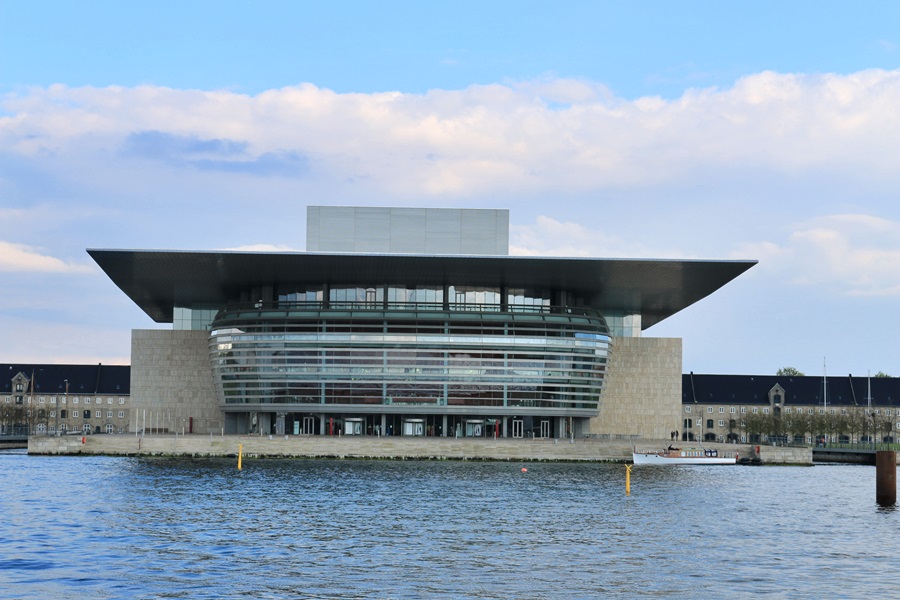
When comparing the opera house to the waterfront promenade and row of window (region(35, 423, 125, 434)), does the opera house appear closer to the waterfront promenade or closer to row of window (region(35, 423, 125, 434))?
the waterfront promenade

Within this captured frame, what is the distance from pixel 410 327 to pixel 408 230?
8.90 metres

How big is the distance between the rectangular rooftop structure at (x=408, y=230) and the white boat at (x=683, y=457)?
21.6m

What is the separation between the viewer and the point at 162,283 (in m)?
Answer: 100

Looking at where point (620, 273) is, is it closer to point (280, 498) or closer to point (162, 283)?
point (162, 283)

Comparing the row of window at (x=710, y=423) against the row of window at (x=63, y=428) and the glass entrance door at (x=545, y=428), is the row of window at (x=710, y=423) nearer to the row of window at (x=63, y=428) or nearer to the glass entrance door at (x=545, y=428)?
the glass entrance door at (x=545, y=428)

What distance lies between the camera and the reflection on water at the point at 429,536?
105 feet

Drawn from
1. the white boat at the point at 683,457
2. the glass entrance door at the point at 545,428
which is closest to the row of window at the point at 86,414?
the glass entrance door at the point at 545,428

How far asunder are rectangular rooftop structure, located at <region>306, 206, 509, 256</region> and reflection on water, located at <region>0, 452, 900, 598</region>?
104ft

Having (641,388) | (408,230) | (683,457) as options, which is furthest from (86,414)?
(683,457)

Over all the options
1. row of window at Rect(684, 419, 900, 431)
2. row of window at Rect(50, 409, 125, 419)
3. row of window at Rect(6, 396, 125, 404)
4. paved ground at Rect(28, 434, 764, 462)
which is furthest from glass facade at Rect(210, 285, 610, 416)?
row of window at Rect(6, 396, 125, 404)

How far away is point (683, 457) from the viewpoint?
92.1 metres

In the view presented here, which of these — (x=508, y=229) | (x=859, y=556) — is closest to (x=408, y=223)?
(x=508, y=229)

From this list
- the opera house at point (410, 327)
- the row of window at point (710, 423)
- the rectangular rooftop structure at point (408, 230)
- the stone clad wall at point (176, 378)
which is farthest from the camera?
the row of window at point (710, 423)

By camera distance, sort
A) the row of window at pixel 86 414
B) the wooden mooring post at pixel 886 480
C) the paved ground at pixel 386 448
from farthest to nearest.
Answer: the row of window at pixel 86 414, the paved ground at pixel 386 448, the wooden mooring post at pixel 886 480
